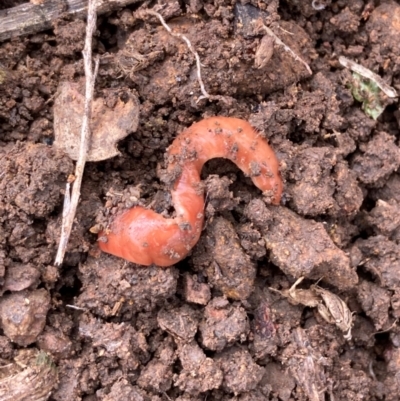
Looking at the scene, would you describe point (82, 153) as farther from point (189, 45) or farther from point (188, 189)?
point (189, 45)

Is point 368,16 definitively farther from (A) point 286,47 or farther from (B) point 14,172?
(B) point 14,172

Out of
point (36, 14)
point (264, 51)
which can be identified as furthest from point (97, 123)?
point (264, 51)

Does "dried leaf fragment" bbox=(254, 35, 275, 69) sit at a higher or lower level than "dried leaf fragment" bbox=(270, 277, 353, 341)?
higher

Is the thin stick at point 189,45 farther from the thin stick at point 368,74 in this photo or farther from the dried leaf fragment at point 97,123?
the thin stick at point 368,74

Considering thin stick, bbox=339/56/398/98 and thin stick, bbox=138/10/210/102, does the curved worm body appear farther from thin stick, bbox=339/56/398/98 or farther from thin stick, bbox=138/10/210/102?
thin stick, bbox=339/56/398/98

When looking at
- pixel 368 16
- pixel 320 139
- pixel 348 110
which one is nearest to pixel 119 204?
pixel 320 139

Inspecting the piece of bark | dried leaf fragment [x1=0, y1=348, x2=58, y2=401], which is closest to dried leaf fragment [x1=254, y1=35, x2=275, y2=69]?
the piece of bark
